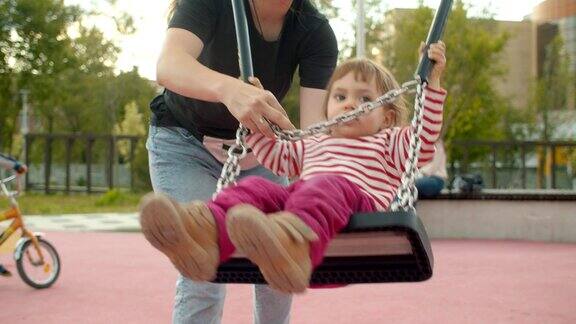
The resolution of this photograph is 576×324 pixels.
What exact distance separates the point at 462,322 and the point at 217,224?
3.62 meters

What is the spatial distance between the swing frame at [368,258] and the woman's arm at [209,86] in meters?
0.35

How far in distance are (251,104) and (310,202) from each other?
28 centimetres

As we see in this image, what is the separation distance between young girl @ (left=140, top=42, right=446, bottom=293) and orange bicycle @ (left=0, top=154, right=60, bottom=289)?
4.84 meters

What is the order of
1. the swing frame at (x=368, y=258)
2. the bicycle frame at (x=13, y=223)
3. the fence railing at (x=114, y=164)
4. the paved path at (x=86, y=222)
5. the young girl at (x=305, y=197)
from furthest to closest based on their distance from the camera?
the fence railing at (x=114, y=164)
the paved path at (x=86, y=222)
the bicycle frame at (x=13, y=223)
the swing frame at (x=368, y=258)
the young girl at (x=305, y=197)

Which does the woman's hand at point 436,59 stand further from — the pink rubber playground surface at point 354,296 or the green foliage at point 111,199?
the green foliage at point 111,199

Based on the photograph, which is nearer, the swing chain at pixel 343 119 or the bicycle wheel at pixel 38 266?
the swing chain at pixel 343 119

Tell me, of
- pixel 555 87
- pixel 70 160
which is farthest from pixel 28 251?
pixel 70 160

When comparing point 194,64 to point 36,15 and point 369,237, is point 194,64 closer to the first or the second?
point 369,237

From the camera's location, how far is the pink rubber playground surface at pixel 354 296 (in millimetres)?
5574

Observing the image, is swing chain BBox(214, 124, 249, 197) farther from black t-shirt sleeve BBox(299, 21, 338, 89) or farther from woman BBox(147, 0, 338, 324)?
black t-shirt sleeve BBox(299, 21, 338, 89)

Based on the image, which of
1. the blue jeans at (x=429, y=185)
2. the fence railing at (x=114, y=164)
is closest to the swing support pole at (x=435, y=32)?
the blue jeans at (x=429, y=185)

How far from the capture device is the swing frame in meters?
1.93

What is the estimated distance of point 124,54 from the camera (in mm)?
29281

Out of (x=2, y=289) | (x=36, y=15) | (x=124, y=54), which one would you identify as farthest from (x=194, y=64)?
(x=124, y=54)
